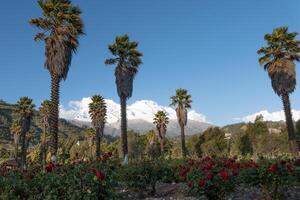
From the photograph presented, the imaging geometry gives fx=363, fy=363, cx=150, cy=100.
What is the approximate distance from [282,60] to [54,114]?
75.1ft

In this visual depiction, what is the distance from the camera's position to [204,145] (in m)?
64.5

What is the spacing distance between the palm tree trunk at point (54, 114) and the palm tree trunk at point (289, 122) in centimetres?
2031

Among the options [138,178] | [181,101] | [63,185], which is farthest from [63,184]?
[181,101]

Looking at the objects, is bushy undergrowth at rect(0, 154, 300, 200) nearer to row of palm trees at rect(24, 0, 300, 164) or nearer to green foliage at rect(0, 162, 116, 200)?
green foliage at rect(0, 162, 116, 200)

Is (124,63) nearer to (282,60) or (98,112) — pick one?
(282,60)

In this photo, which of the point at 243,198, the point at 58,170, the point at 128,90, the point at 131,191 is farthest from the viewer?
the point at 128,90

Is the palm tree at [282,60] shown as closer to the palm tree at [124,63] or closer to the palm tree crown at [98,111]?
the palm tree at [124,63]

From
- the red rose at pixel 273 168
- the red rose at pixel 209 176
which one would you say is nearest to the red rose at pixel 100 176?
the red rose at pixel 209 176

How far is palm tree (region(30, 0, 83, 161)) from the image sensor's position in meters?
27.4

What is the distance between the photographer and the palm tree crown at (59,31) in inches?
1087

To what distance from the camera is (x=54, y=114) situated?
25.4 m

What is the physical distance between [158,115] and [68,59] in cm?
4335

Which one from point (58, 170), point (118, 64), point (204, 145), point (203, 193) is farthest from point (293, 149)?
point (204, 145)

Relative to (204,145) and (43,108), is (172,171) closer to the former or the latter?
(204,145)
